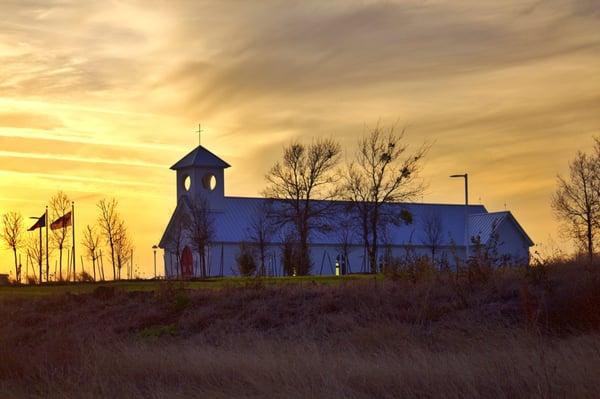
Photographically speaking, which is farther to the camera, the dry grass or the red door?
the red door

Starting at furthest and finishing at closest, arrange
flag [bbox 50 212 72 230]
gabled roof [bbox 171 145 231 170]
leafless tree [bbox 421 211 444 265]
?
1. leafless tree [bbox 421 211 444 265]
2. gabled roof [bbox 171 145 231 170]
3. flag [bbox 50 212 72 230]

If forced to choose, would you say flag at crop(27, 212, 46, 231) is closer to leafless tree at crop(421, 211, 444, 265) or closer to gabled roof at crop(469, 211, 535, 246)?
leafless tree at crop(421, 211, 444, 265)

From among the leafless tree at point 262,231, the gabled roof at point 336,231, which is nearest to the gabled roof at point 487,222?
the gabled roof at point 336,231

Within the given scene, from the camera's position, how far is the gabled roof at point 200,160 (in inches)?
3083

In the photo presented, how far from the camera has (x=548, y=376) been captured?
52.4 feet

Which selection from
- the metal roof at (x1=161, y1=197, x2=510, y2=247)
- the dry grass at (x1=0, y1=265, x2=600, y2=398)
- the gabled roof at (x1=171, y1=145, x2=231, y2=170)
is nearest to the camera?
the dry grass at (x1=0, y1=265, x2=600, y2=398)

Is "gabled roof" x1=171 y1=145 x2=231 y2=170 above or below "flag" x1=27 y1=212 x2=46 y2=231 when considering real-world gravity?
above

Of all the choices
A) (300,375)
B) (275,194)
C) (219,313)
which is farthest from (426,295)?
(275,194)

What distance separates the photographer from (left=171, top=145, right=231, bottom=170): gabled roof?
78312mm

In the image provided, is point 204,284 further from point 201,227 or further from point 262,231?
point 262,231

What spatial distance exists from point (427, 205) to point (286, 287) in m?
57.3

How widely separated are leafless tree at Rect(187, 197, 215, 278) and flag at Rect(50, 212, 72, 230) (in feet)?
30.6

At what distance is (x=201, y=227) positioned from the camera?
73.4 metres

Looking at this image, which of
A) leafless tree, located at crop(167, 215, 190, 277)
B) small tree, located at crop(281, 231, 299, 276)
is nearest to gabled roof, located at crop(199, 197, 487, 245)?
leafless tree, located at crop(167, 215, 190, 277)
